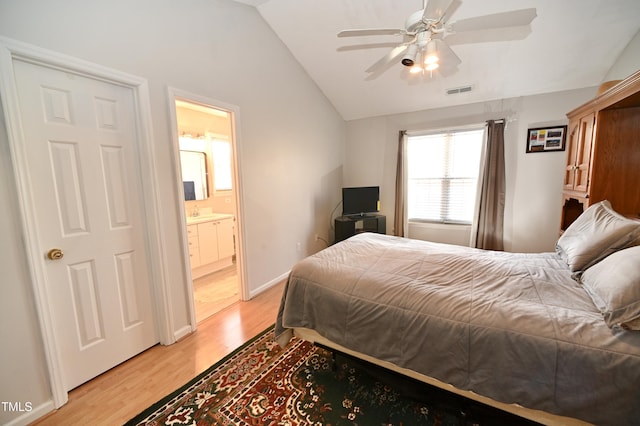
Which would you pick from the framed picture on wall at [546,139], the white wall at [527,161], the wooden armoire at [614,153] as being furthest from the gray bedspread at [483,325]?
the framed picture on wall at [546,139]

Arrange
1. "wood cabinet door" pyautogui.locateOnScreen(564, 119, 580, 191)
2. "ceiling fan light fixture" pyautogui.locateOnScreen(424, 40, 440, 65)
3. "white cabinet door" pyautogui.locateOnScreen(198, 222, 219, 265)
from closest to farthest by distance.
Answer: "ceiling fan light fixture" pyautogui.locateOnScreen(424, 40, 440, 65)
"wood cabinet door" pyautogui.locateOnScreen(564, 119, 580, 191)
"white cabinet door" pyautogui.locateOnScreen(198, 222, 219, 265)

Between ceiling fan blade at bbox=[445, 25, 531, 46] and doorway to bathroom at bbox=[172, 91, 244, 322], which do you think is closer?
ceiling fan blade at bbox=[445, 25, 531, 46]

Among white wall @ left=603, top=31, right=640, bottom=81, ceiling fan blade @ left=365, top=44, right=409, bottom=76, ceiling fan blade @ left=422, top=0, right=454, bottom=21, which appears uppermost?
white wall @ left=603, top=31, right=640, bottom=81

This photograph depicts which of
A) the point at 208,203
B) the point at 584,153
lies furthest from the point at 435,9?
the point at 208,203

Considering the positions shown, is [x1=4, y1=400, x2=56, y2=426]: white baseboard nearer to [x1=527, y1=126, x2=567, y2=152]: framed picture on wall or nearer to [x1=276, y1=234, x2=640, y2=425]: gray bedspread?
[x1=276, y1=234, x2=640, y2=425]: gray bedspread

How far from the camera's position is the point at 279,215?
3.41 meters

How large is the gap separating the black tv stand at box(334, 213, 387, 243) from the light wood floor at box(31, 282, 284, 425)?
1906 millimetres

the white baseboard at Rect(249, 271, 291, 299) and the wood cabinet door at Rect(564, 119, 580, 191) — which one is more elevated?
the wood cabinet door at Rect(564, 119, 580, 191)

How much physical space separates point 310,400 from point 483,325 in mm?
1137

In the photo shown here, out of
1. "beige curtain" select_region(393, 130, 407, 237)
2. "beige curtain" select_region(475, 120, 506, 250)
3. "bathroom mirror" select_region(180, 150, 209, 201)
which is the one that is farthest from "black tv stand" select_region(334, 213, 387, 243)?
"bathroom mirror" select_region(180, 150, 209, 201)

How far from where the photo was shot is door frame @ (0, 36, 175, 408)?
54.0 inches

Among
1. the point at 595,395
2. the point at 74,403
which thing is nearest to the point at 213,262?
the point at 74,403

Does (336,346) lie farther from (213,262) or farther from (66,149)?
(213,262)

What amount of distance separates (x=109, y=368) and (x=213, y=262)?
6.53 feet
